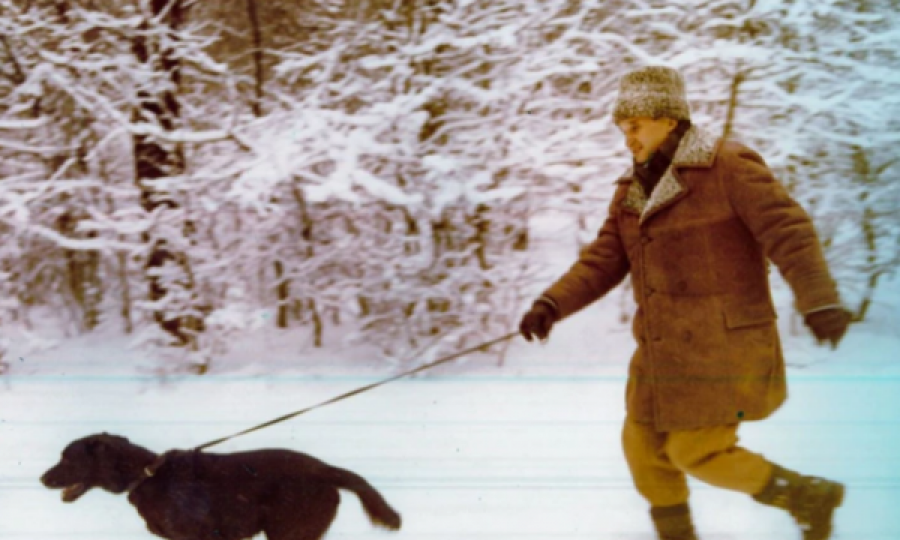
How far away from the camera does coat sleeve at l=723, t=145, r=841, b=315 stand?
1975mm

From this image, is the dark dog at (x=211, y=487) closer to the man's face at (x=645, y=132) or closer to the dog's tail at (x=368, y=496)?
the dog's tail at (x=368, y=496)

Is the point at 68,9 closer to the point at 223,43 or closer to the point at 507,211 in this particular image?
the point at 223,43

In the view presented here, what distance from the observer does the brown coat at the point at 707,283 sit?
2.12m

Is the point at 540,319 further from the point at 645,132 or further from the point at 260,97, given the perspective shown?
the point at 260,97

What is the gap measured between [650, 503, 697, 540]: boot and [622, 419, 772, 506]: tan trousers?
0.02m

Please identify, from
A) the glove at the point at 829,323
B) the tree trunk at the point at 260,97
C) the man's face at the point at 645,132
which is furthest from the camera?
the tree trunk at the point at 260,97

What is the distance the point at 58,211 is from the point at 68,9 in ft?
3.08

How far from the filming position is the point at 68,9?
144 inches

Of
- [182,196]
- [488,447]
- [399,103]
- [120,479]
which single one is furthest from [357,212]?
[120,479]

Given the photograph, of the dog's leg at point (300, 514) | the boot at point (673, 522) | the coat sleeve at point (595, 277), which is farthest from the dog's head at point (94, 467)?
the boot at point (673, 522)

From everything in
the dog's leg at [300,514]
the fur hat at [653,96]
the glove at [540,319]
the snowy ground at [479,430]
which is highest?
the fur hat at [653,96]

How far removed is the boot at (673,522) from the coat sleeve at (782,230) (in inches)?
30.5

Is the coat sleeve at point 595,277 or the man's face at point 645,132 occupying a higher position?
the man's face at point 645,132

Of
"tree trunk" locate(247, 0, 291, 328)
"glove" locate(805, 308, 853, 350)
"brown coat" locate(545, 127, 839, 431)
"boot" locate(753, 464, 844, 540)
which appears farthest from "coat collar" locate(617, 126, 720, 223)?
"tree trunk" locate(247, 0, 291, 328)
